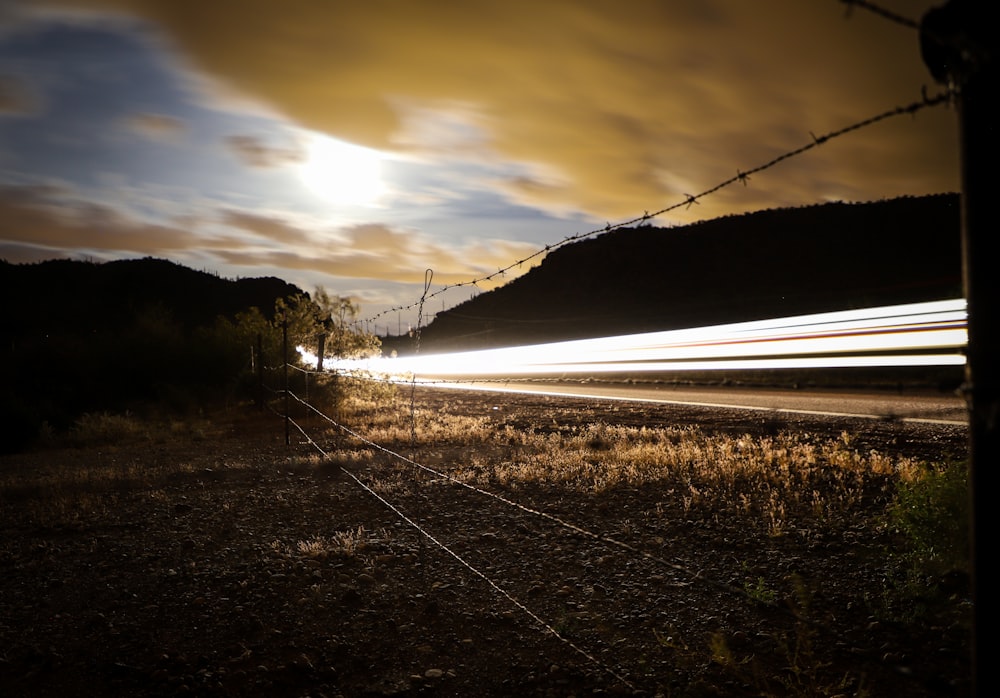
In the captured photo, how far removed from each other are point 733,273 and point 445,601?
7984 centimetres

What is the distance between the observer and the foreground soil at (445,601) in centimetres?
437

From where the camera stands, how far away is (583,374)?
101 feet

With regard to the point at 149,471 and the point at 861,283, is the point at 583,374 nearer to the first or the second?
the point at 149,471

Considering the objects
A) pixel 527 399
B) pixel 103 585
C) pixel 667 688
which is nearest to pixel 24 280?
pixel 527 399

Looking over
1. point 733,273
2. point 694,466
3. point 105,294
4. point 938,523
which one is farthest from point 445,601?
point 105,294

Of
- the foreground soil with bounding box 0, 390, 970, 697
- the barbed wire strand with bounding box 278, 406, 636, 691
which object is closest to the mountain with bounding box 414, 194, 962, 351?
the barbed wire strand with bounding box 278, 406, 636, 691

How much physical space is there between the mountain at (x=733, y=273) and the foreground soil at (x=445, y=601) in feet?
145

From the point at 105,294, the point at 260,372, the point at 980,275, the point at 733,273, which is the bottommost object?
the point at 260,372

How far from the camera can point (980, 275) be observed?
1.71 m

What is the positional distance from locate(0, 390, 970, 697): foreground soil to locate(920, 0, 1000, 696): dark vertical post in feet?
2.44

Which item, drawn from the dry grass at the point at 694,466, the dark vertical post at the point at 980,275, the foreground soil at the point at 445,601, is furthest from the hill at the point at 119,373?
the dark vertical post at the point at 980,275

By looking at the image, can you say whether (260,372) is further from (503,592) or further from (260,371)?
(503,592)

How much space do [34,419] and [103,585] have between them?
623 inches

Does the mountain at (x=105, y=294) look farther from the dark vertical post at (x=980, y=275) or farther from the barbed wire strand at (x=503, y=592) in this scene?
the dark vertical post at (x=980, y=275)
